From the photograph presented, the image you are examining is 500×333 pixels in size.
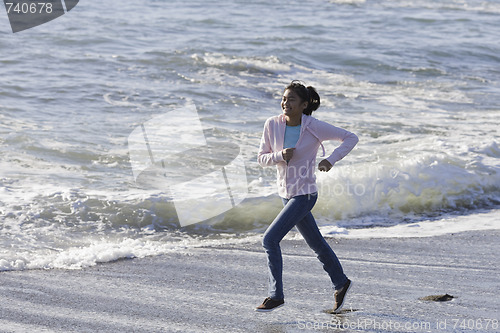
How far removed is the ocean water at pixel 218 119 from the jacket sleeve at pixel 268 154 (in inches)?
84.4

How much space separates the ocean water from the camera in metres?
7.08

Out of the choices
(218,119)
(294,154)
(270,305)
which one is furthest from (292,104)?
(218,119)

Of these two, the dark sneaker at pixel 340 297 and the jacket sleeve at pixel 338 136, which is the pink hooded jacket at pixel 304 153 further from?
the dark sneaker at pixel 340 297

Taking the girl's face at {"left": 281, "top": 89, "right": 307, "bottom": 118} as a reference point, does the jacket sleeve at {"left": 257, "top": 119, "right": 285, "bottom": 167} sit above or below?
below

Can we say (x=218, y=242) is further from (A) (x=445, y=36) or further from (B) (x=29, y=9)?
(A) (x=445, y=36)

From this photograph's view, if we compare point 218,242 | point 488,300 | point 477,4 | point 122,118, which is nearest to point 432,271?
point 488,300

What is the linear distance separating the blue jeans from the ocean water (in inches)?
79.0

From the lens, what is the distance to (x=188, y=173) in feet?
29.1

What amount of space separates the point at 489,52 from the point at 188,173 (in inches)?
604

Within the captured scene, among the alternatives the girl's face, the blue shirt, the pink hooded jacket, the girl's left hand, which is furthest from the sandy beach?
the girl's face

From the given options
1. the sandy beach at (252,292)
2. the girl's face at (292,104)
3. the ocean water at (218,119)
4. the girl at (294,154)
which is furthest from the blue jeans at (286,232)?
the ocean water at (218,119)

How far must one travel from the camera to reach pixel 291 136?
4.22 metres

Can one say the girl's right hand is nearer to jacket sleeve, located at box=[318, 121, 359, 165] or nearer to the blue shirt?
the blue shirt

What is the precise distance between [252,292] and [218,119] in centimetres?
711
